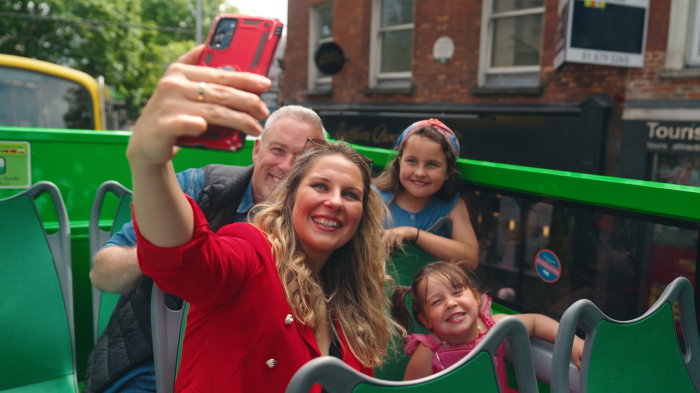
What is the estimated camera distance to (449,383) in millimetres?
1023

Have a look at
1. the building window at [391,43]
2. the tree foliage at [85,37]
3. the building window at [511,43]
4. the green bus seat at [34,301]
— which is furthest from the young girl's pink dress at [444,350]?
the tree foliage at [85,37]

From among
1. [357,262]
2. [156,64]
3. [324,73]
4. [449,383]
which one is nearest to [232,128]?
[449,383]

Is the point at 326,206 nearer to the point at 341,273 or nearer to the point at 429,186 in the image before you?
the point at 341,273

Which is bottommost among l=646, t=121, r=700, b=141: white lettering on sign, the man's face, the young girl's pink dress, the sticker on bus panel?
the young girl's pink dress

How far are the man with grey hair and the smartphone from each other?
99 centimetres

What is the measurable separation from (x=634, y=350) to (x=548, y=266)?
98cm

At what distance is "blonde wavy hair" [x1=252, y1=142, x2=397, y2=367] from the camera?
5.13 ft

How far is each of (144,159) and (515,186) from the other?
73.3 inches

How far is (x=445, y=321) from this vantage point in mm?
2014

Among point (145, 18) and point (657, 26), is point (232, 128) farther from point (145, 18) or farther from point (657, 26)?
point (145, 18)

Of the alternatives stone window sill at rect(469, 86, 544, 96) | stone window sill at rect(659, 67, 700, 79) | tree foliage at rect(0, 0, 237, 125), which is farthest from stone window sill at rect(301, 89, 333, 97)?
→ tree foliage at rect(0, 0, 237, 125)

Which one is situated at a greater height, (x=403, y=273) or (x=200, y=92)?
(x=200, y=92)

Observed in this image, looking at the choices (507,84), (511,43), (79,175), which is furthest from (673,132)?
(79,175)

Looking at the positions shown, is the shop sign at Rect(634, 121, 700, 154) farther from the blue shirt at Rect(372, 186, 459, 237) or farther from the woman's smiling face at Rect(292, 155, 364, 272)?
the woman's smiling face at Rect(292, 155, 364, 272)
